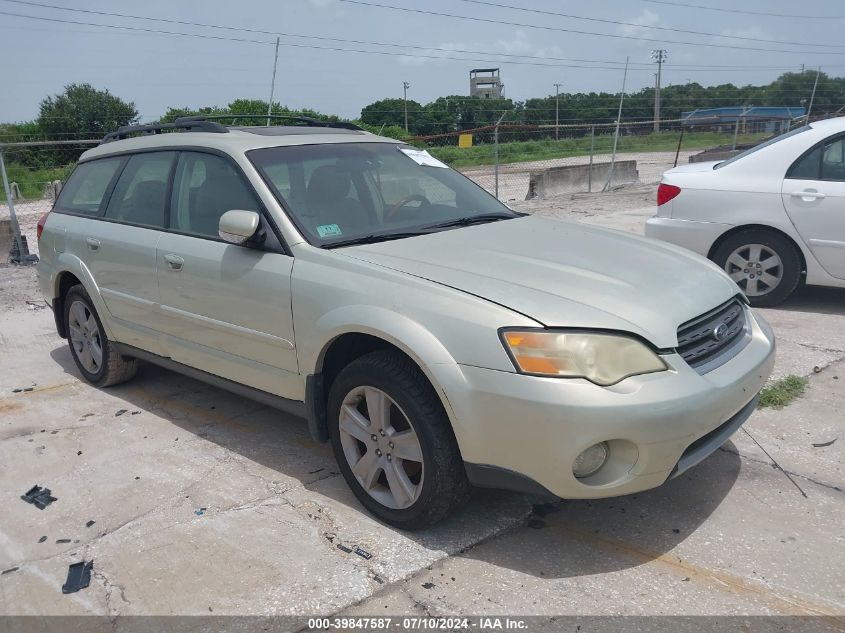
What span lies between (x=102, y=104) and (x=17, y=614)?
1584 inches

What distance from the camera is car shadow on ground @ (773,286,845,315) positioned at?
252 inches

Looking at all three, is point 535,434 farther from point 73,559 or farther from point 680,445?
point 73,559

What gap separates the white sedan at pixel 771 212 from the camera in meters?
6.05

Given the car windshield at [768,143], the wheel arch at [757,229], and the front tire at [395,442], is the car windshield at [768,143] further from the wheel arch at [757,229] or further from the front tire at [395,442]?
the front tire at [395,442]

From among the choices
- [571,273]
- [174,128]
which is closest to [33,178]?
[174,128]

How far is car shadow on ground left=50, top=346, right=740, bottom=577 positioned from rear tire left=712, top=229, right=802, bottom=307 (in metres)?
2.96

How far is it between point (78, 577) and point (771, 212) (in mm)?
5597

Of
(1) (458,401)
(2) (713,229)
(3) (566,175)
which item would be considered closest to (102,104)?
(3) (566,175)

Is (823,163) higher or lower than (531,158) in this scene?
higher

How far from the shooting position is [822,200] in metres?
6.02

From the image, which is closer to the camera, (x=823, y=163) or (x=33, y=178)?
(x=823, y=163)

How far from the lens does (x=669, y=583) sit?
2.82 metres

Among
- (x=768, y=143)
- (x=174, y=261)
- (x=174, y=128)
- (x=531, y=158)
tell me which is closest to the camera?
(x=174, y=261)

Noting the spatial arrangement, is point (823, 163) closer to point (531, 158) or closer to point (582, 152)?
point (582, 152)
